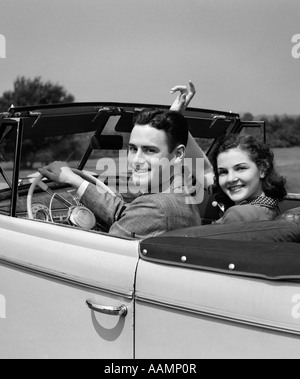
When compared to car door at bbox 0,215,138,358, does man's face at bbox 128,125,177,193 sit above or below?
above

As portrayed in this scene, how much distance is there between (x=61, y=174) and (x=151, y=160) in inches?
19.2

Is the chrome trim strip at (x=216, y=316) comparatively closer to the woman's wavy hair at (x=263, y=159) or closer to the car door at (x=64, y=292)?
the car door at (x=64, y=292)

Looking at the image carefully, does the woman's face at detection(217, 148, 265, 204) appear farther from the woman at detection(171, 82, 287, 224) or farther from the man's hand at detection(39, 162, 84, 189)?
the man's hand at detection(39, 162, 84, 189)

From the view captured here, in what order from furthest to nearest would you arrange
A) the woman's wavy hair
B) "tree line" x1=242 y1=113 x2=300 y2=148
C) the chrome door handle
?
"tree line" x1=242 y1=113 x2=300 y2=148, the woman's wavy hair, the chrome door handle

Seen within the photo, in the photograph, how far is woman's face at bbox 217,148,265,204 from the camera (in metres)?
2.48

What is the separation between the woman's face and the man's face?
0.92 ft

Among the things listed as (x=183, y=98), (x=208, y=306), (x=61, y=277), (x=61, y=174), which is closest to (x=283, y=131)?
(x=183, y=98)

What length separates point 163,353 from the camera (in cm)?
198

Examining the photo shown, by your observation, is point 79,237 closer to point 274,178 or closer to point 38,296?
point 38,296

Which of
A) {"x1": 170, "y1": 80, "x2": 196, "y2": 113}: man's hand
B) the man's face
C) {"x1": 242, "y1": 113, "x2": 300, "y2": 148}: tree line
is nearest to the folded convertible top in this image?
the man's face

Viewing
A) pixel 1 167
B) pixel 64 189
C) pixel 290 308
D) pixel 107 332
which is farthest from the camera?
pixel 64 189

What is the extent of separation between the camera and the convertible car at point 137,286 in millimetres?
1785
